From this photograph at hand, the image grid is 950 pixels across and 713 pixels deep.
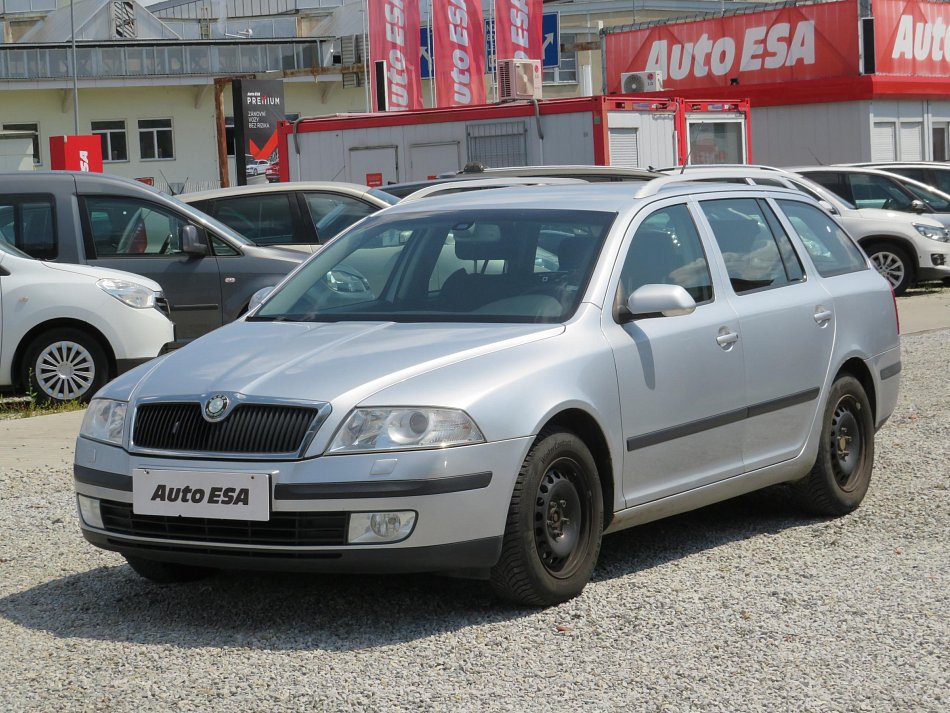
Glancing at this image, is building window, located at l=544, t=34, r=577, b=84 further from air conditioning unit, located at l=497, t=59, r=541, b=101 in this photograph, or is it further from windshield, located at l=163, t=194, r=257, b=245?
windshield, located at l=163, t=194, r=257, b=245

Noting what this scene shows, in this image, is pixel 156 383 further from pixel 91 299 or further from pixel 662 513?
pixel 91 299

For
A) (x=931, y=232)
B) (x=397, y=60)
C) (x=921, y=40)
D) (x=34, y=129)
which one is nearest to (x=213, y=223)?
(x=931, y=232)

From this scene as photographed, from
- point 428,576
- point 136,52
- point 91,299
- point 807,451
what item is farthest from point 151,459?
point 136,52

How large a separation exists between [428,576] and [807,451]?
187 cm

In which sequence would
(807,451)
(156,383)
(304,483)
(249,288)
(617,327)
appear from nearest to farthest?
1. (304,483)
2. (156,383)
3. (617,327)
4. (807,451)
5. (249,288)

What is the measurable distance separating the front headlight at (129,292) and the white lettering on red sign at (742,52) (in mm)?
23023

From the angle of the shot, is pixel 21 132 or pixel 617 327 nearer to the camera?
pixel 617 327

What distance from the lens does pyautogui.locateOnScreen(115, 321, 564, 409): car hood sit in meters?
4.92

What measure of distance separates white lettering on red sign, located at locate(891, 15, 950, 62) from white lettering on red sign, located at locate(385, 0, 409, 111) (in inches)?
404

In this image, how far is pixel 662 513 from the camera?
586 cm

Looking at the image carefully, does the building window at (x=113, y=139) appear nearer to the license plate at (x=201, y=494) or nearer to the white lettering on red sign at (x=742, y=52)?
the white lettering on red sign at (x=742, y=52)

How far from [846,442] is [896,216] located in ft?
44.6

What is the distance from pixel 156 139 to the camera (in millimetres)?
53719

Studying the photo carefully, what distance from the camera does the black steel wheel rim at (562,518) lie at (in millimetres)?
5145
